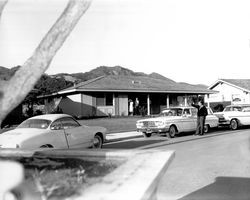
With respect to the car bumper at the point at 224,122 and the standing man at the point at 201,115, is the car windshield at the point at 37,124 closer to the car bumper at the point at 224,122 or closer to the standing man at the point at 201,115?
the standing man at the point at 201,115

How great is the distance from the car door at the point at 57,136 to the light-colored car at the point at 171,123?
7356 mm

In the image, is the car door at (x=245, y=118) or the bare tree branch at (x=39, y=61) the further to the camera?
the car door at (x=245, y=118)

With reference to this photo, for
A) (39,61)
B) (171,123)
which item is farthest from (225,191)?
(171,123)

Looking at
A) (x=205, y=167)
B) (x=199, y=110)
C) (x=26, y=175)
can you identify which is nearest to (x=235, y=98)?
(x=199, y=110)

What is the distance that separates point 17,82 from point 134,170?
1.26 metres

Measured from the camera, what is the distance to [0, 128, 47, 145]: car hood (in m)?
10.3

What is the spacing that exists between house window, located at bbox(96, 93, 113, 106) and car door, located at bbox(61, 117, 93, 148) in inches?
890

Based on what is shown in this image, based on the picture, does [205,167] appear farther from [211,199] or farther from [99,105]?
[99,105]

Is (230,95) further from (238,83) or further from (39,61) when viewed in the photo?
(39,61)

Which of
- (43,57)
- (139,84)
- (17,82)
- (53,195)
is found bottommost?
(53,195)

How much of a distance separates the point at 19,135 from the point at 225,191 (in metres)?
5.89

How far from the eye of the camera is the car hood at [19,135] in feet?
33.8

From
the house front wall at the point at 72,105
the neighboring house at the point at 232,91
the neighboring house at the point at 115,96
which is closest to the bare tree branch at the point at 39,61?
the neighboring house at the point at 115,96

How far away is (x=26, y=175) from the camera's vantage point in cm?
383
